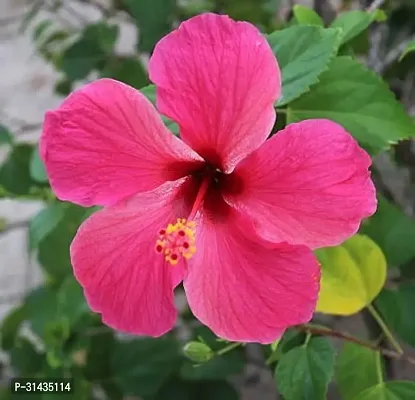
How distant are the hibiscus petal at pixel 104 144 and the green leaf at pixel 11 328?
68 centimetres

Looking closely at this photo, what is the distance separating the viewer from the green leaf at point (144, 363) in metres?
0.90

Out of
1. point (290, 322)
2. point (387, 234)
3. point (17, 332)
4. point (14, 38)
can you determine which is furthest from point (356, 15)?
point (14, 38)

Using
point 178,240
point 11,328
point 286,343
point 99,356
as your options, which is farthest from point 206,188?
point 11,328

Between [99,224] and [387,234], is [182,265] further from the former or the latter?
[387,234]

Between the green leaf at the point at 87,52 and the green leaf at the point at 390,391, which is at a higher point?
the green leaf at the point at 390,391

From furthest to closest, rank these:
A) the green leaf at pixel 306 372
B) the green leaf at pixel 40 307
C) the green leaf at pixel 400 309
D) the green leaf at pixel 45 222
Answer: the green leaf at pixel 40 307 < the green leaf at pixel 45 222 < the green leaf at pixel 400 309 < the green leaf at pixel 306 372

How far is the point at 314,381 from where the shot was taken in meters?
0.49

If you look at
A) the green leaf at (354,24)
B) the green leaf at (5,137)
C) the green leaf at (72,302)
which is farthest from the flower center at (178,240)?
the green leaf at (5,137)

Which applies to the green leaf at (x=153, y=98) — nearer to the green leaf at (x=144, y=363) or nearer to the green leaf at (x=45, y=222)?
the green leaf at (x=45, y=222)

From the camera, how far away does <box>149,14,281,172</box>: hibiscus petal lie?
0.39 meters

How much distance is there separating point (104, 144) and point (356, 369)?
29 centimetres

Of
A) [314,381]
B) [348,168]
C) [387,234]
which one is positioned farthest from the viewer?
[387,234]

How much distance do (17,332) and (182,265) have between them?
717 mm

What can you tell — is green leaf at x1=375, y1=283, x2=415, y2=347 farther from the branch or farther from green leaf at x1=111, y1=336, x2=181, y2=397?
green leaf at x1=111, y1=336, x2=181, y2=397
